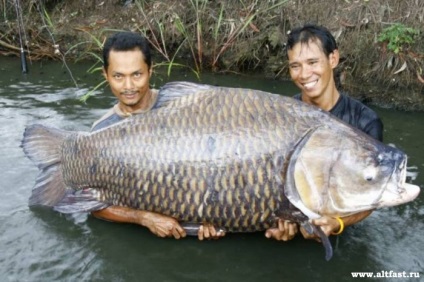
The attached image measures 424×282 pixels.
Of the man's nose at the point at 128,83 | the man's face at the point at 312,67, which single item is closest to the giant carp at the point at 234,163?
the man's nose at the point at 128,83

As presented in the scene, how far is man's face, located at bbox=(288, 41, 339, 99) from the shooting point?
3.62 meters

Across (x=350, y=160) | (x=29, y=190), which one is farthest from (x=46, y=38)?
(x=350, y=160)

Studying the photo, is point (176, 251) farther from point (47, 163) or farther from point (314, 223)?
point (47, 163)

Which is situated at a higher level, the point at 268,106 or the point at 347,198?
the point at 268,106

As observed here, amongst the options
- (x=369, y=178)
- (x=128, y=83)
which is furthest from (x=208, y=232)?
(x=128, y=83)

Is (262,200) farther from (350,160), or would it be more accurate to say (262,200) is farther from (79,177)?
(79,177)

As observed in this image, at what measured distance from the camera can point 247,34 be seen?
7637mm

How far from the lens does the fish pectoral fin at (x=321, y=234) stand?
302cm

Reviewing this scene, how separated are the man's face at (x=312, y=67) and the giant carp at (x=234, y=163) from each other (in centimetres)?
42

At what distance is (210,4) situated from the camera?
8.23m

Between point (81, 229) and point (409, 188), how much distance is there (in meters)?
2.30

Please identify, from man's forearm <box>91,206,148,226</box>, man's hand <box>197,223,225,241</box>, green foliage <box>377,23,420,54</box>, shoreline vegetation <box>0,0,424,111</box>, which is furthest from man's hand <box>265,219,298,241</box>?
green foliage <box>377,23,420,54</box>

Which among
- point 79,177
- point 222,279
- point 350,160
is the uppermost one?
point 350,160

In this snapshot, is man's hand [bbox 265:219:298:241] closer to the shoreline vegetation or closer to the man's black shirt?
the man's black shirt
